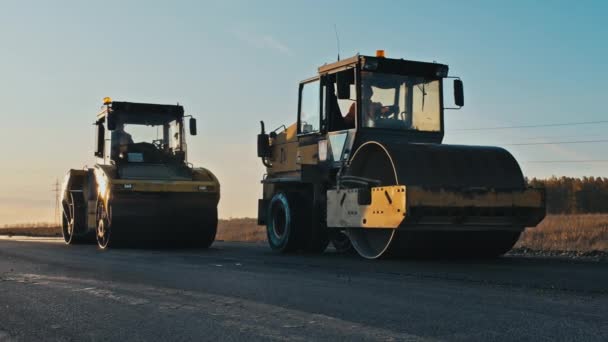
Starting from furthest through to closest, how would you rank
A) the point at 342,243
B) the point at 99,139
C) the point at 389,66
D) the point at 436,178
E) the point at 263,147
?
1. the point at 99,139
2. the point at 263,147
3. the point at 342,243
4. the point at 389,66
5. the point at 436,178

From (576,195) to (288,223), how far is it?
3690 inches

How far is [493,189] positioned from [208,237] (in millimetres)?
7546

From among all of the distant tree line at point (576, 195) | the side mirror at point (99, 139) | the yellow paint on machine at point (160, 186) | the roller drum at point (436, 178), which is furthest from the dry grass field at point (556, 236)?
the distant tree line at point (576, 195)

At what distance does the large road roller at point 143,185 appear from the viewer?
1669 centimetres

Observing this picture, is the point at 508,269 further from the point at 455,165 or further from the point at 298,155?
the point at 298,155

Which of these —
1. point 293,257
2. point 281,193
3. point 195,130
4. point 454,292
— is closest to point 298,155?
point 281,193

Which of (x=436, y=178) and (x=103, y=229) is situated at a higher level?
(x=436, y=178)

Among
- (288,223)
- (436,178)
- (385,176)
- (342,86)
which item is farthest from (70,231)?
(436,178)

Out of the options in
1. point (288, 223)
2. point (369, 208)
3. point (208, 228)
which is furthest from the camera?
point (208, 228)

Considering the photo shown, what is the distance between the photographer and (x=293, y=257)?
13078mm

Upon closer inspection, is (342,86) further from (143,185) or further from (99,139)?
(99,139)

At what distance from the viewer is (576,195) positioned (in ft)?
334

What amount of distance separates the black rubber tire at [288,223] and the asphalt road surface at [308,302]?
3.13m

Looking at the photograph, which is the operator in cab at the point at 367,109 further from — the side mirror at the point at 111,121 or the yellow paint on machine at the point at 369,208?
the side mirror at the point at 111,121
